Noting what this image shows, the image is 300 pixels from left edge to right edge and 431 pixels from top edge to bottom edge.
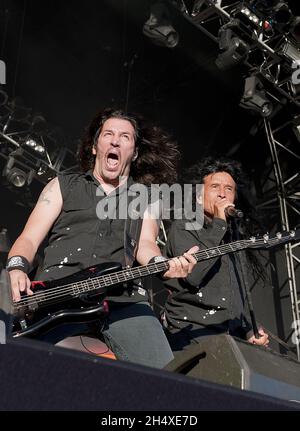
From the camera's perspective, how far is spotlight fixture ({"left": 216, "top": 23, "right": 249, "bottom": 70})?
552 cm

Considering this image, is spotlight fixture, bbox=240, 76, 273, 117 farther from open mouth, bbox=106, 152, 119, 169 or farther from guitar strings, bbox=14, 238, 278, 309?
guitar strings, bbox=14, 238, 278, 309

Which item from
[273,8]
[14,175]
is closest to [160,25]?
[273,8]

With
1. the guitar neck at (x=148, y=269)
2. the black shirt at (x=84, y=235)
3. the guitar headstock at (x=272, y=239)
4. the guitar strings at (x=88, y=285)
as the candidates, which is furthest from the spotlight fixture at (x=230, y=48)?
the guitar strings at (x=88, y=285)

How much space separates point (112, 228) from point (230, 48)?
3563 mm

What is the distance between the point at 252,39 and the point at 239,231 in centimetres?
318

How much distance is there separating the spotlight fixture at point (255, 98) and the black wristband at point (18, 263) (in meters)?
4.19

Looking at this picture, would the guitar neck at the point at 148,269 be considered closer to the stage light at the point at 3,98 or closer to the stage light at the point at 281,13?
the stage light at the point at 281,13

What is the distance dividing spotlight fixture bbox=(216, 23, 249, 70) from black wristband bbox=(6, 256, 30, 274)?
3931mm

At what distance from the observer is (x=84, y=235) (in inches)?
Answer: 98.0

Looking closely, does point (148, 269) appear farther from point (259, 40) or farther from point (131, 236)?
point (259, 40)

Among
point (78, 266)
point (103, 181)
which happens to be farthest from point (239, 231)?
point (78, 266)

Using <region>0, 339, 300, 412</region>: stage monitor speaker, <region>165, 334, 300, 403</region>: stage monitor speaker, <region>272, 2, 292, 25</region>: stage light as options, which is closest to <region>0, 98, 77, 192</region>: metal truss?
<region>272, 2, 292, 25</region>: stage light

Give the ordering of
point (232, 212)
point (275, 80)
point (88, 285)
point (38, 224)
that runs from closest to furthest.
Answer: point (88, 285) < point (38, 224) < point (232, 212) < point (275, 80)
